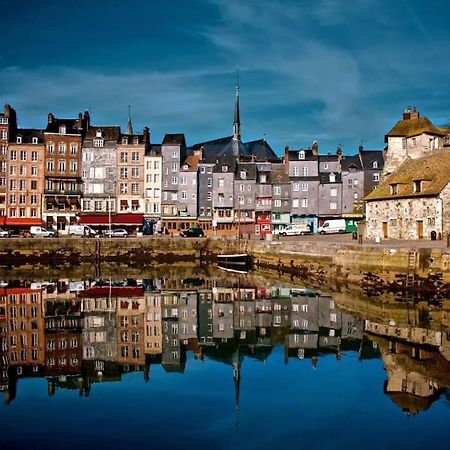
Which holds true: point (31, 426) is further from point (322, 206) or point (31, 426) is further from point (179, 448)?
point (322, 206)

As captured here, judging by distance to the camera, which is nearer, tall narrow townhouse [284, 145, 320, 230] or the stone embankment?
the stone embankment

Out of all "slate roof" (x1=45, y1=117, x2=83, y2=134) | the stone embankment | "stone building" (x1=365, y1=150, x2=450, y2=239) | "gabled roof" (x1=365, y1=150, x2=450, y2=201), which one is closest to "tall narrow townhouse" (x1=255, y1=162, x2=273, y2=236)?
the stone embankment

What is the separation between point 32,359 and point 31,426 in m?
5.72

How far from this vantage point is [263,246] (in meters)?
44.2

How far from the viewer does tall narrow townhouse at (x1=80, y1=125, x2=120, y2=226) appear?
60562 millimetres

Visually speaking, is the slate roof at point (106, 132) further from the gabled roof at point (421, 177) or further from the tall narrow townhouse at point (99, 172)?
the gabled roof at point (421, 177)

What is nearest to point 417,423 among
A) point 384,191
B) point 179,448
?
point 179,448

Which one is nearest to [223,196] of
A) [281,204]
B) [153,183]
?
[281,204]

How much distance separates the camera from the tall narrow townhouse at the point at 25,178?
58.8 metres

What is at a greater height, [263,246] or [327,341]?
[263,246]

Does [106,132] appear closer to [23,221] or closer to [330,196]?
[23,221]

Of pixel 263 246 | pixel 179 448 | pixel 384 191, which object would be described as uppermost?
pixel 384 191

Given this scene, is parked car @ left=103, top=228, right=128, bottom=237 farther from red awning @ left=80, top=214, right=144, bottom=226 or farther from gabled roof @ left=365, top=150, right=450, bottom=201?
gabled roof @ left=365, top=150, right=450, bottom=201

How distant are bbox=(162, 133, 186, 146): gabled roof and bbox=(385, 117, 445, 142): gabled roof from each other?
88.5 ft
